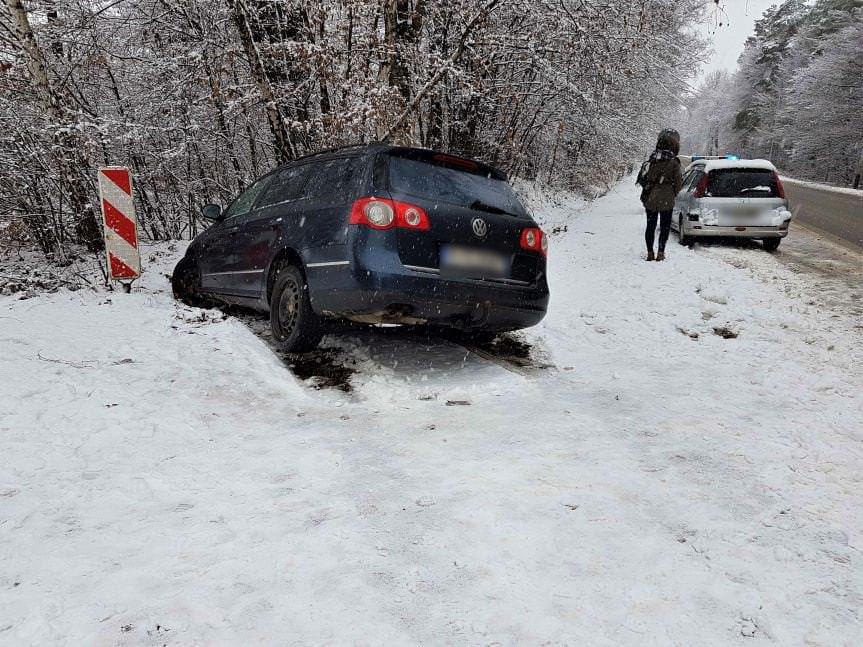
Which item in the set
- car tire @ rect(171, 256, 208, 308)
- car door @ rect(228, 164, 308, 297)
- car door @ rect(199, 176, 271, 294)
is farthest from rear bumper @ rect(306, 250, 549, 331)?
car tire @ rect(171, 256, 208, 308)

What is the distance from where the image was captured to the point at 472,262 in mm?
4160

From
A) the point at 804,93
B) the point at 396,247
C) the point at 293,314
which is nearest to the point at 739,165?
the point at 396,247

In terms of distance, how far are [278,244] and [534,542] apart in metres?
3.58

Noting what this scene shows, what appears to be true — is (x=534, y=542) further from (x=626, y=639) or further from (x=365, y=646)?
(x=365, y=646)

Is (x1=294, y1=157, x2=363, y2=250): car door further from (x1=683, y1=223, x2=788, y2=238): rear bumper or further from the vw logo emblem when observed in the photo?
(x1=683, y1=223, x2=788, y2=238): rear bumper

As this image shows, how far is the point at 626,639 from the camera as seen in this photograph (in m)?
1.75

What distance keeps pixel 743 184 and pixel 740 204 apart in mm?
427

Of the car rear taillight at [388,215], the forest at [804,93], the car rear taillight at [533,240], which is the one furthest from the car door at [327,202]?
the forest at [804,93]

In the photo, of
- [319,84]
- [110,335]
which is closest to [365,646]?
[110,335]

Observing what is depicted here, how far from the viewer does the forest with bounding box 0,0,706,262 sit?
789cm

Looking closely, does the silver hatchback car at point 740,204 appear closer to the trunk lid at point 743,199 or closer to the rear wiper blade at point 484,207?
the trunk lid at point 743,199

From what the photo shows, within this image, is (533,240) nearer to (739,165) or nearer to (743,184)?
(743,184)

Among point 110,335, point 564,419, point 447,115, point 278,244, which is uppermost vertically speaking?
point 447,115

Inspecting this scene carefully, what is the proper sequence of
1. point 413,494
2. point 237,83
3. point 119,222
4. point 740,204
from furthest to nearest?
point 237,83, point 740,204, point 119,222, point 413,494
